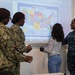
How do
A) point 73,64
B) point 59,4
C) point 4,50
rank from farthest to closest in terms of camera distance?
1. point 59,4
2. point 73,64
3. point 4,50

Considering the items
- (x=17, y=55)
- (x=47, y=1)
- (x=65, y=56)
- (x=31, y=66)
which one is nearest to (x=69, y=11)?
(x=47, y=1)

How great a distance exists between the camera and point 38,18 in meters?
3.95

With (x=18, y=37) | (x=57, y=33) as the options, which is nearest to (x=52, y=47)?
(x=57, y=33)

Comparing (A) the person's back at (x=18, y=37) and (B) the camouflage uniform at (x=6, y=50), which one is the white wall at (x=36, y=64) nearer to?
(A) the person's back at (x=18, y=37)

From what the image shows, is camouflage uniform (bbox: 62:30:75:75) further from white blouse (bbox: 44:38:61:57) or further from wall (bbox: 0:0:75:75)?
wall (bbox: 0:0:75:75)

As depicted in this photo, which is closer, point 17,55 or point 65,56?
point 17,55

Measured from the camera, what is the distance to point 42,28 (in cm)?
399

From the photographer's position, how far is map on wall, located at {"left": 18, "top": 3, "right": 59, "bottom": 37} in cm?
381

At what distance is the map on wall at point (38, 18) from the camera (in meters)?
3.81

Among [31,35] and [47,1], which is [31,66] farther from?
[47,1]

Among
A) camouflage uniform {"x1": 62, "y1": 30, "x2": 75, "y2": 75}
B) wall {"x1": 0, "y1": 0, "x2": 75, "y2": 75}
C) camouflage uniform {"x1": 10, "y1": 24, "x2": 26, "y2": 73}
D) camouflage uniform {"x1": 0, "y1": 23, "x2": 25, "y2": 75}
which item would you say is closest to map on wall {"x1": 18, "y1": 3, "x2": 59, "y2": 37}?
wall {"x1": 0, "y1": 0, "x2": 75, "y2": 75}

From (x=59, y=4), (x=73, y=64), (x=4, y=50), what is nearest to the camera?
(x=4, y=50)

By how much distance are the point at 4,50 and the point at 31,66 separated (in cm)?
151

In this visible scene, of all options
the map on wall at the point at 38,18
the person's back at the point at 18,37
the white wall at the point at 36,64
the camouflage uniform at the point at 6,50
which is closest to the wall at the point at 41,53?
the white wall at the point at 36,64
